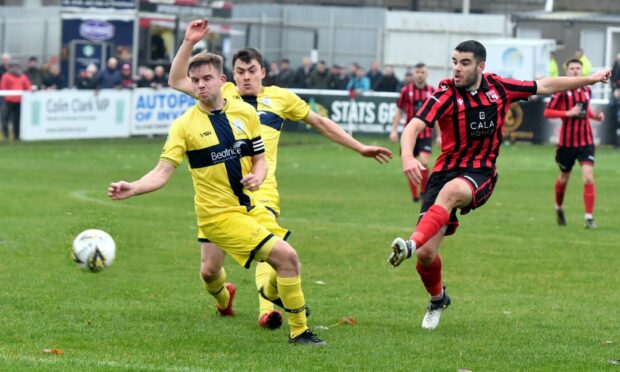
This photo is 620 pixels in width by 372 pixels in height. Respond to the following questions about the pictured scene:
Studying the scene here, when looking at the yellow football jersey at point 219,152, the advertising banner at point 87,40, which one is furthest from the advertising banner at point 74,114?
the yellow football jersey at point 219,152

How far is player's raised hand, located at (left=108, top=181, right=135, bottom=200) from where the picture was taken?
26.0ft

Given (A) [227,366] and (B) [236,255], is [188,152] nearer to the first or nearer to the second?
(B) [236,255]

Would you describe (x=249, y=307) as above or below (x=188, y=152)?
below

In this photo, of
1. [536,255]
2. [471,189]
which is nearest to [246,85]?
[471,189]

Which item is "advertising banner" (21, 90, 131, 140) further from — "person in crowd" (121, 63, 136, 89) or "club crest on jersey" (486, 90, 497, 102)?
→ "club crest on jersey" (486, 90, 497, 102)

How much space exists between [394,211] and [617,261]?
5379mm

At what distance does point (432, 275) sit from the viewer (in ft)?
31.7

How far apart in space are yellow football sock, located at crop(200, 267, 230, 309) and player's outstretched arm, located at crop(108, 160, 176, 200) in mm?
1447

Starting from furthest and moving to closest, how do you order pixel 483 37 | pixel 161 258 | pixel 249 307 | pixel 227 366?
1. pixel 483 37
2. pixel 161 258
3. pixel 249 307
4. pixel 227 366

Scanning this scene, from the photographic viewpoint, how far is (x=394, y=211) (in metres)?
18.5

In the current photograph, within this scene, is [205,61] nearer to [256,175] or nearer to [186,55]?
[186,55]

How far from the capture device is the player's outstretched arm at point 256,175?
27.4ft

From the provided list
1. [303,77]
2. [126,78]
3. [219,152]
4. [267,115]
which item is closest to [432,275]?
[267,115]

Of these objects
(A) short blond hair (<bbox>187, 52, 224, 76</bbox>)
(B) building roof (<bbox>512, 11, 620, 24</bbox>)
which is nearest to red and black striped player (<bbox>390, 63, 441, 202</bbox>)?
(A) short blond hair (<bbox>187, 52, 224, 76</bbox>)
